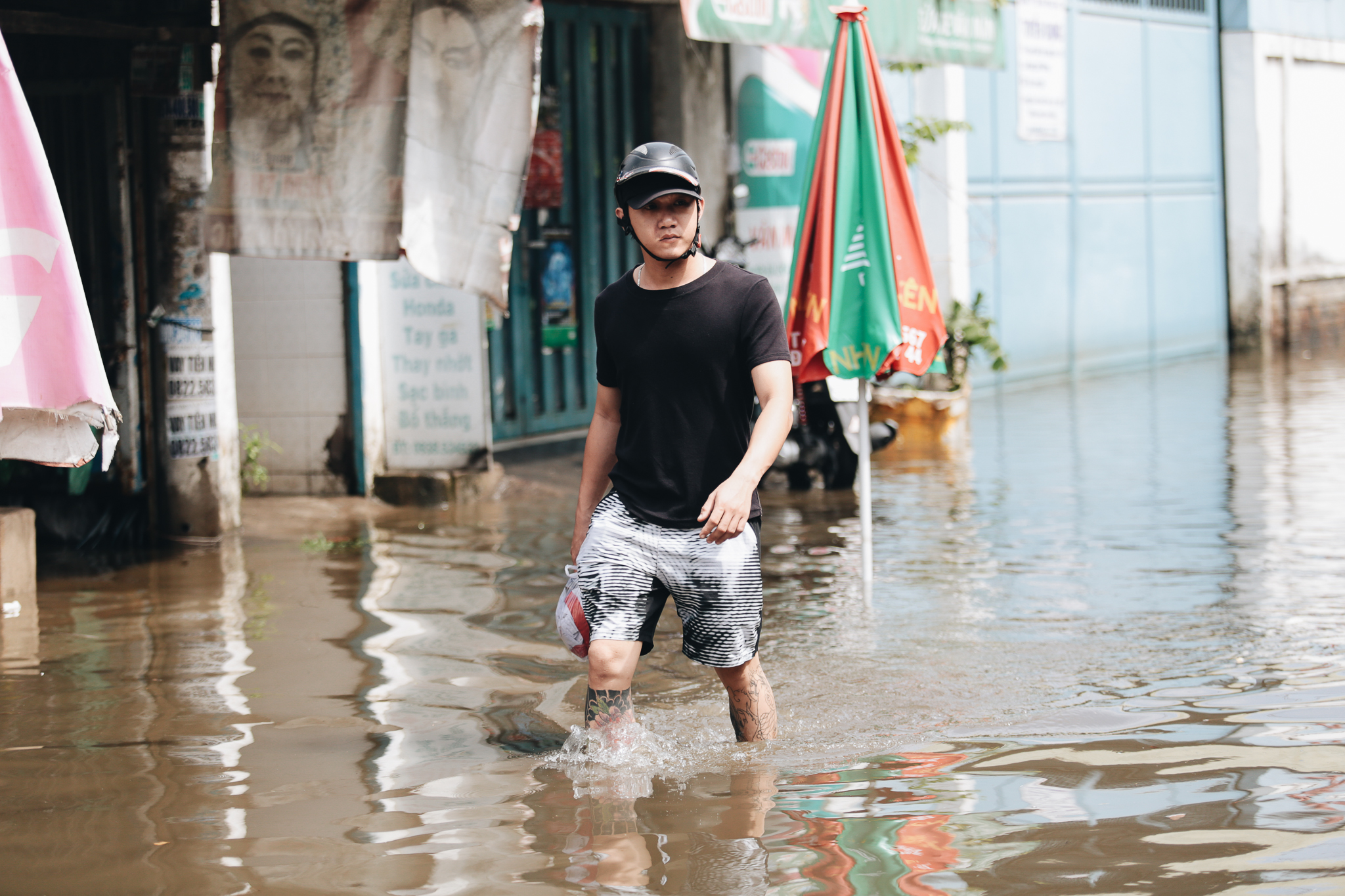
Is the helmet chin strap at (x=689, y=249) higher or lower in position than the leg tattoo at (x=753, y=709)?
higher

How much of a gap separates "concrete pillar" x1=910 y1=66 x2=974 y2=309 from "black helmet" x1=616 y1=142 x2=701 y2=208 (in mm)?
11435

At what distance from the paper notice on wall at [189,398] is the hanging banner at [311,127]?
1.03 metres

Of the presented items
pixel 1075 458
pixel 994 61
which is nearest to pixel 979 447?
pixel 1075 458

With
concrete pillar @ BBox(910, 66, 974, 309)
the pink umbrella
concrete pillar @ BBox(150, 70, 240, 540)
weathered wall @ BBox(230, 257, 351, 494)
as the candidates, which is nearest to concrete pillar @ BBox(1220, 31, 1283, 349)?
concrete pillar @ BBox(910, 66, 974, 309)

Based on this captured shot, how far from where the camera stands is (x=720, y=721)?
498 centimetres

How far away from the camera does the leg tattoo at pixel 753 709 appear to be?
14.4ft

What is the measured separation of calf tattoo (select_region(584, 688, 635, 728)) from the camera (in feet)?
13.9

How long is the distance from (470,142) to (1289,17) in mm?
19085

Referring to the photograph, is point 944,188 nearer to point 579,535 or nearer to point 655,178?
point 579,535

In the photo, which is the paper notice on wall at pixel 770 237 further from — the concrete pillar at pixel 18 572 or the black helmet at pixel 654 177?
the black helmet at pixel 654 177

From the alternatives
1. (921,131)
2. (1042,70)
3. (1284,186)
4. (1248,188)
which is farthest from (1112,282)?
(921,131)

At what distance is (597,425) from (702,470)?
409mm

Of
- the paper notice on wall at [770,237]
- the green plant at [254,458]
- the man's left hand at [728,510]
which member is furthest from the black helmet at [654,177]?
the paper notice on wall at [770,237]

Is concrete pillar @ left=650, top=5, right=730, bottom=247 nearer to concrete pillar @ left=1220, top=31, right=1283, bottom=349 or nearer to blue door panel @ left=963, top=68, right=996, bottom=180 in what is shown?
blue door panel @ left=963, top=68, right=996, bottom=180
